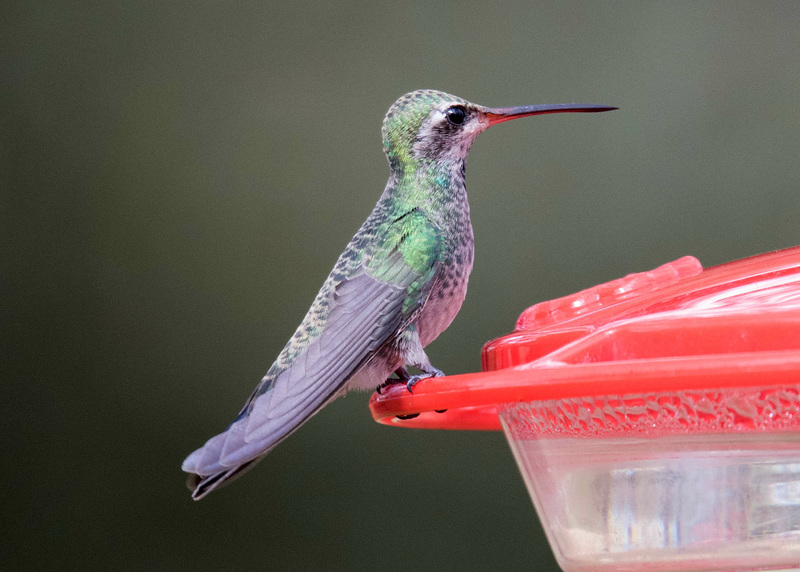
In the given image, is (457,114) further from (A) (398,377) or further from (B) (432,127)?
(A) (398,377)

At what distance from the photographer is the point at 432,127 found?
4.68 ft

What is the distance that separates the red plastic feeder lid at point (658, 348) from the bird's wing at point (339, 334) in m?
0.08

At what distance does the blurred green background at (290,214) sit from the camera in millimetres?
3570

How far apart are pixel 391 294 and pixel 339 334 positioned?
0.40 feet

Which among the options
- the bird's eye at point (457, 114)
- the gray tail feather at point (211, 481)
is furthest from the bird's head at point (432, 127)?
the gray tail feather at point (211, 481)

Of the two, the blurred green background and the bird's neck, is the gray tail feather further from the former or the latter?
the blurred green background

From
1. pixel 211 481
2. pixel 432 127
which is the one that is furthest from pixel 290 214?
pixel 211 481

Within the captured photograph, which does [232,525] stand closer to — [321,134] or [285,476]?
[285,476]

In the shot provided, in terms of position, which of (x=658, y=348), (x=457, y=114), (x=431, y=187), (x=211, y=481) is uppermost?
(x=457, y=114)

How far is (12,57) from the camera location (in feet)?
11.8

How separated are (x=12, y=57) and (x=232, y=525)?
2.01 meters

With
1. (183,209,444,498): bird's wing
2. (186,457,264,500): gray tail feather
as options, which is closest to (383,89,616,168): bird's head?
(183,209,444,498): bird's wing

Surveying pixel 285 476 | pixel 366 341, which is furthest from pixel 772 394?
pixel 285 476

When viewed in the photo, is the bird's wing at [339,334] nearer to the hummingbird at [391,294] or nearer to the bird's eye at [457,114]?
the hummingbird at [391,294]
